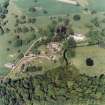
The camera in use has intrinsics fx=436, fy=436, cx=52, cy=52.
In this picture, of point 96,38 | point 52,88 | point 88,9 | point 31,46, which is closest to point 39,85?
point 52,88

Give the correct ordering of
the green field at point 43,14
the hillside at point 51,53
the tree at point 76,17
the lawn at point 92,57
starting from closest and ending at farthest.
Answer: the hillside at point 51,53 → the lawn at point 92,57 → the green field at point 43,14 → the tree at point 76,17

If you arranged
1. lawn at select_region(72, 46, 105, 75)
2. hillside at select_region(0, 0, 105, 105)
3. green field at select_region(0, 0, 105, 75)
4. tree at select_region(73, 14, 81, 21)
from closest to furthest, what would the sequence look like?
hillside at select_region(0, 0, 105, 105) → lawn at select_region(72, 46, 105, 75) → green field at select_region(0, 0, 105, 75) → tree at select_region(73, 14, 81, 21)

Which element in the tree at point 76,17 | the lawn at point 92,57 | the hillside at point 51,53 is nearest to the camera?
the hillside at point 51,53

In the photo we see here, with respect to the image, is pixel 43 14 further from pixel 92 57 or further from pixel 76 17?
pixel 92 57

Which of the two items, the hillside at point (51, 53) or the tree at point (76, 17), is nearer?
the hillside at point (51, 53)

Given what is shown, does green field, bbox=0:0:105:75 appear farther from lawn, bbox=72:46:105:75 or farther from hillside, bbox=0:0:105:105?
lawn, bbox=72:46:105:75

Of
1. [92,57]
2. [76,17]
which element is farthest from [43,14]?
[92,57]

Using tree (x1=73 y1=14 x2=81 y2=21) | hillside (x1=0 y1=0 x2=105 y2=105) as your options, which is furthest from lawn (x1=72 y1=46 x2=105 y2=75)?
tree (x1=73 y1=14 x2=81 y2=21)

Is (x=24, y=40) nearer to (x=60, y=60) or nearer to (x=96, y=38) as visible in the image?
(x=60, y=60)

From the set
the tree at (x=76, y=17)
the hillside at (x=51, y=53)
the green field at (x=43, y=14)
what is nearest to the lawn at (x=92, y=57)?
the hillside at (x=51, y=53)

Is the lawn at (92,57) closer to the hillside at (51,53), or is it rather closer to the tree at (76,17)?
the hillside at (51,53)
